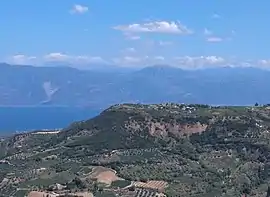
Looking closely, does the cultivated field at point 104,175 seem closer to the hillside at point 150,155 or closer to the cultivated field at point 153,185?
the hillside at point 150,155

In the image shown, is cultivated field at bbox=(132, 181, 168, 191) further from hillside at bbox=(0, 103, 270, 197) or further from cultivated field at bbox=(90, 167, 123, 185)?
cultivated field at bbox=(90, 167, 123, 185)

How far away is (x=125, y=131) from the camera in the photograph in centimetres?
13250

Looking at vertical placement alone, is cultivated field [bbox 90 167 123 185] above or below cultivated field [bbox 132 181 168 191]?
above

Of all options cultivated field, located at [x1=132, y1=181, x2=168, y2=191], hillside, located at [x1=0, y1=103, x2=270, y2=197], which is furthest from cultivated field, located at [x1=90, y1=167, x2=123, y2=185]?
cultivated field, located at [x1=132, y1=181, x2=168, y2=191]

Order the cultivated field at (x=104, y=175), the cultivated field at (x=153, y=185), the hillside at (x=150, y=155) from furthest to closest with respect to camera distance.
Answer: the cultivated field at (x=104, y=175) < the hillside at (x=150, y=155) < the cultivated field at (x=153, y=185)

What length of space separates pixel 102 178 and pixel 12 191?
14.8 metres

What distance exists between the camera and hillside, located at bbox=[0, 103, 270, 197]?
314ft

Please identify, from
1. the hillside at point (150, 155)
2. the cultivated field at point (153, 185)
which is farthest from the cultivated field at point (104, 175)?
the cultivated field at point (153, 185)

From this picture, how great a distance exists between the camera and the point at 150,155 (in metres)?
118

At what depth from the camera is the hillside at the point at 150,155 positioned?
A: 95.6 metres

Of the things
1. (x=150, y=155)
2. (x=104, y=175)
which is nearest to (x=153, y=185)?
(x=104, y=175)

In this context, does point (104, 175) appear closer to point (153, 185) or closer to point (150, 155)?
point (153, 185)

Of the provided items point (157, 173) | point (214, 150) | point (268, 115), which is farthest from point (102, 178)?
point (268, 115)

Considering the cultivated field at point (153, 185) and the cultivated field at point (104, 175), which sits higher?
the cultivated field at point (104, 175)
